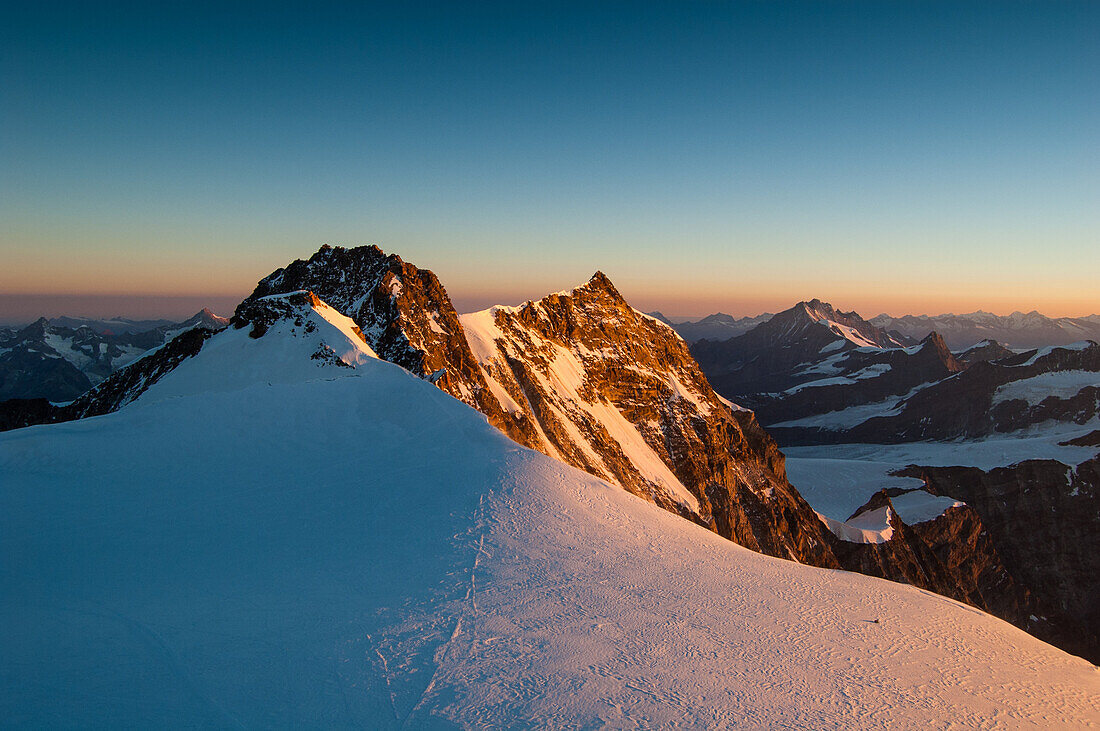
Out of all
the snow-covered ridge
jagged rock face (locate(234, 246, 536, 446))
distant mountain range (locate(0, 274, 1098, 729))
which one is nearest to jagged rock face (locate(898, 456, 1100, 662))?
jagged rock face (locate(234, 246, 536, 446))

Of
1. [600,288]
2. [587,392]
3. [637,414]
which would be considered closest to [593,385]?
[587,392]

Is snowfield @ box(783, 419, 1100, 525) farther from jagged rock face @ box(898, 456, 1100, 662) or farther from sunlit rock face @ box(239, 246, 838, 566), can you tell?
sunlit rock face @ box(239, 246, 838, 566)

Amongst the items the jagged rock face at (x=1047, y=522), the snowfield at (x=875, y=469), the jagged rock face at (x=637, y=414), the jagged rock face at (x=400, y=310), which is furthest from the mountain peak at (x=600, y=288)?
the jagged rock face at (x=1047, y=522)

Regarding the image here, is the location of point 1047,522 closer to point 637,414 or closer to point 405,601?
point 637,414

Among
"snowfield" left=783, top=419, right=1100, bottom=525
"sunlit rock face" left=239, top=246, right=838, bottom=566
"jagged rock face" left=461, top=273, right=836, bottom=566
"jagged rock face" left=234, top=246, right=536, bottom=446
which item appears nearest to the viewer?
"jagged rock face" left=234, top=246, right=536, bottom=446

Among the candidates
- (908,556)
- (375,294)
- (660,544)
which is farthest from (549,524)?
(908,556)

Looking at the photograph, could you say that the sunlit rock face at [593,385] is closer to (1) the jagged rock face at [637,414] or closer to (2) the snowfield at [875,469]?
(1) the jagged rock face at [637,414]
